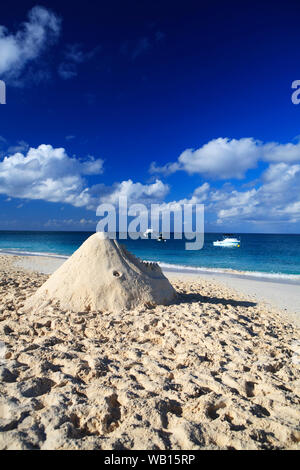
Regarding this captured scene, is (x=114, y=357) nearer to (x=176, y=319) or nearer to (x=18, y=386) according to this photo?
(x=18, y=386)

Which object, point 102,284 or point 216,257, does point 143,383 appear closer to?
point 102,284

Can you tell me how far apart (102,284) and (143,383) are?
3.16 meters

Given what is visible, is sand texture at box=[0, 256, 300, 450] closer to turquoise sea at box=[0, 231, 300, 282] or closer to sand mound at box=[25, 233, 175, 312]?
sand mound at box=[25, 233, 175, 312]

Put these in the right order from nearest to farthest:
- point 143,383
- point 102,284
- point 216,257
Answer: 1. point 143,383
2. point 102,284
3. point 216,257

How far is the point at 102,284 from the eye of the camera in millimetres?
6090

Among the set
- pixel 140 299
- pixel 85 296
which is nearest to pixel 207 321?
pixel 140 299

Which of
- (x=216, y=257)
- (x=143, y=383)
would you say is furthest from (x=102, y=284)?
(x=216, y=257)

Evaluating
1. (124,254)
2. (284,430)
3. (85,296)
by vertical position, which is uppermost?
(124,254)

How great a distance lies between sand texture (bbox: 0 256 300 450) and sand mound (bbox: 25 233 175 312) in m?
0.45

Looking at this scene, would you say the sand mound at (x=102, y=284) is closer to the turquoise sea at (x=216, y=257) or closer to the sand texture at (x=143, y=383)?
the sand texture at (x=143, y=383)

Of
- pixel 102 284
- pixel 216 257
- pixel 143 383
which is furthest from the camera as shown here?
pixel 216 257

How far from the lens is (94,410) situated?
8.56 ft

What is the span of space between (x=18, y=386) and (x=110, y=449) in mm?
1463
